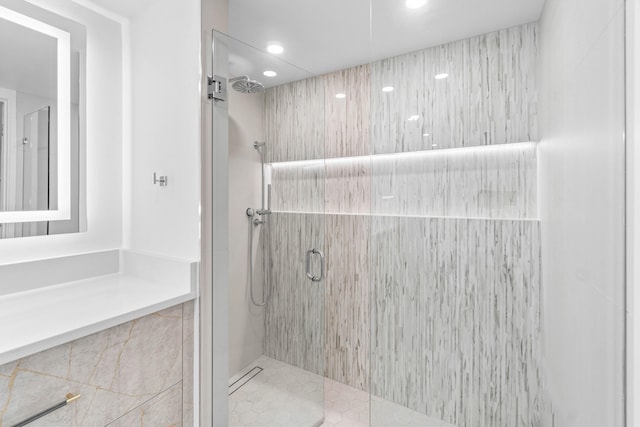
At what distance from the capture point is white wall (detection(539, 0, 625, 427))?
579 millimetres

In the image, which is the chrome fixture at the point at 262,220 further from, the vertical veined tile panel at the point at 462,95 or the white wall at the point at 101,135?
the white wall at the point at 101,135

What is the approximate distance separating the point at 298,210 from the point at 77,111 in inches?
50.0

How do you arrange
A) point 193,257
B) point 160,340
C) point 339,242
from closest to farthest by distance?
point 160,340 < point 193,257 < point 339,242

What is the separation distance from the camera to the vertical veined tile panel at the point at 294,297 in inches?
67.9

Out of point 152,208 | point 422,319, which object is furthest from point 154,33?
point 422,319

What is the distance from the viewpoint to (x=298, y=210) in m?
1.82

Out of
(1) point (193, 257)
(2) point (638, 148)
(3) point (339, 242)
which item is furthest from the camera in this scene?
(3) point (339, 242)

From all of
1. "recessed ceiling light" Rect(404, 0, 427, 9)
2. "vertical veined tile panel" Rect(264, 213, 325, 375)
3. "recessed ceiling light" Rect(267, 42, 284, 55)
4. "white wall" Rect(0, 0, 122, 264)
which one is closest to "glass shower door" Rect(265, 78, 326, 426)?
"vertical veined tile panel" Rect(264, 213, 325, 375)

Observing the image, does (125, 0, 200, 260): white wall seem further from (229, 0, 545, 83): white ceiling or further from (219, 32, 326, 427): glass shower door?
(229, 0, 545, 83): white ceiling

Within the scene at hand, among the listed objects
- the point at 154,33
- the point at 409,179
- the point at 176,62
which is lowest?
the point at 409,179

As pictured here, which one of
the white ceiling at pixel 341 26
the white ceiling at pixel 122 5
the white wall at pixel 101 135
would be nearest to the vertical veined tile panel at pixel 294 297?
the white ceiling at pixel 341 26

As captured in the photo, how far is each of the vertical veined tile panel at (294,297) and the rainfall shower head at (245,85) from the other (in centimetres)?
66

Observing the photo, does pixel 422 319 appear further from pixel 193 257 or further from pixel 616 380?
pixel 193 257

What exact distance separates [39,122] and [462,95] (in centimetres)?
190
